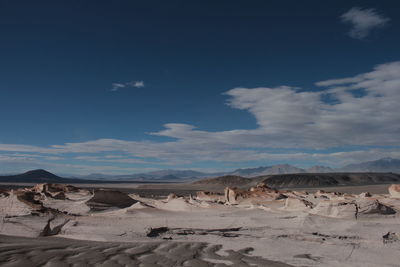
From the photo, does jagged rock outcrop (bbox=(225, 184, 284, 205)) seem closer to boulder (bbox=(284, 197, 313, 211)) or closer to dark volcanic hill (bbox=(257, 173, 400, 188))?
boulder (bbox=(284, 197, 313, 211))

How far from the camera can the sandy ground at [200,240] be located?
436cm

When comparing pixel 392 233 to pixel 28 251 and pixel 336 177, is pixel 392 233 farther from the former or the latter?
pixel 336 177

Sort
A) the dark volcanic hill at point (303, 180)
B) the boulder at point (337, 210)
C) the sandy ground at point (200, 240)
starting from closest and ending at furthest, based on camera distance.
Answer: the sandy ground at point (200, 240), the boulder at point (337, 210), the dark volcanic hill at point (303, 180)

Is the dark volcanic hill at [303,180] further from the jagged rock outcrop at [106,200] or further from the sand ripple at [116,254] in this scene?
the sand ripple at [116,254]

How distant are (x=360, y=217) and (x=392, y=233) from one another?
3.21 ft

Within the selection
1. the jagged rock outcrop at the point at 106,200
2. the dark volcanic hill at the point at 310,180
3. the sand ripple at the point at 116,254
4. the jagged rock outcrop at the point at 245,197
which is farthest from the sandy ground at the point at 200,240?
the dark volcanic hill at the point at 310,180

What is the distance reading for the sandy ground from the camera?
436 cm

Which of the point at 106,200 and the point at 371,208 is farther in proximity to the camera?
the point at 106,200

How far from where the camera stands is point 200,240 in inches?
227

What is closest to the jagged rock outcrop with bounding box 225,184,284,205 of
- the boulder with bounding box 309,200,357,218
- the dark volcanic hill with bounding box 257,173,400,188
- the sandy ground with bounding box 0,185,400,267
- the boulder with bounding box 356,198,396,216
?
the sandy ground with bounding box 0,185,400,267

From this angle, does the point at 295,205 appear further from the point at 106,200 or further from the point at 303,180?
the point at 303,180

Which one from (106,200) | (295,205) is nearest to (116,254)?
(106,200)

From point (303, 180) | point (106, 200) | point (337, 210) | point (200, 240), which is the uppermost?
point (303, 180)

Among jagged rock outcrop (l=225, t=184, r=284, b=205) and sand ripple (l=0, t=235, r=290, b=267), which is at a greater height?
jagged rock outcrop (l=225, t=184, r=284, b=205)
